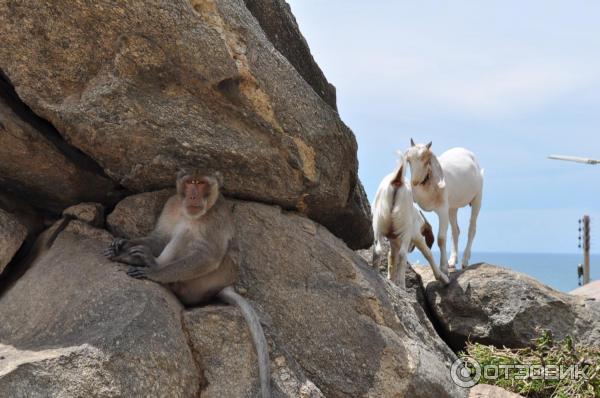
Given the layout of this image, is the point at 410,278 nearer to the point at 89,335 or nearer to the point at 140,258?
the point at 140,258

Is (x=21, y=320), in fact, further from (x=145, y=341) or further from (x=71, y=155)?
(x=71, y=155)

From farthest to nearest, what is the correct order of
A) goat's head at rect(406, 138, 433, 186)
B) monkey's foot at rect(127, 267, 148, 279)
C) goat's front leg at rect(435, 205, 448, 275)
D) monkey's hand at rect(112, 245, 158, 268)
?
goat's front leg at rect(435, 205, 448, 275) → goat's head at rect(406, 138, 433, 186) → monkey's hand at rect(112, 245, 158, 268) → monkey's foot at rect(127, 267, 148, 279)

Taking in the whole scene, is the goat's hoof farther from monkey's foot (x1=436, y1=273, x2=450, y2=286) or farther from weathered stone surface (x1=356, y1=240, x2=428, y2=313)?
weathered stone surface (x1=356, y1=240, x2=428, y2=313)

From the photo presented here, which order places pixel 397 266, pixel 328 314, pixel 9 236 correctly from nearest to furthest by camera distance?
pixel 9 236, pixel 328 314, pixel 397 266

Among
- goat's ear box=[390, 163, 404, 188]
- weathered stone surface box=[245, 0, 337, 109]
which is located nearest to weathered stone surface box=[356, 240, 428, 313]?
goat's ear box=[390, 163, 404, 188]

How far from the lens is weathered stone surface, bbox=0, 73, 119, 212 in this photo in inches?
255

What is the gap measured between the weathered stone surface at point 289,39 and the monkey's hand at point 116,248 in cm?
317

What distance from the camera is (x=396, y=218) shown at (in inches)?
415

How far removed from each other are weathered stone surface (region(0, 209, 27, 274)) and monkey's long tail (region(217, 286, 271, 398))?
1987 mm

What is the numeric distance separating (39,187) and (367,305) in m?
3.40

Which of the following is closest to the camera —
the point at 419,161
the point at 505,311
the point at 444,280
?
the point at 505,311

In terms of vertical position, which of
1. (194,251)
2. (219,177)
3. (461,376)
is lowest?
(461,376)

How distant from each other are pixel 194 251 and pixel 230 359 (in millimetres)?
970

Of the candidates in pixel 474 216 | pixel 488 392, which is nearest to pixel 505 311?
pixel 488 392
